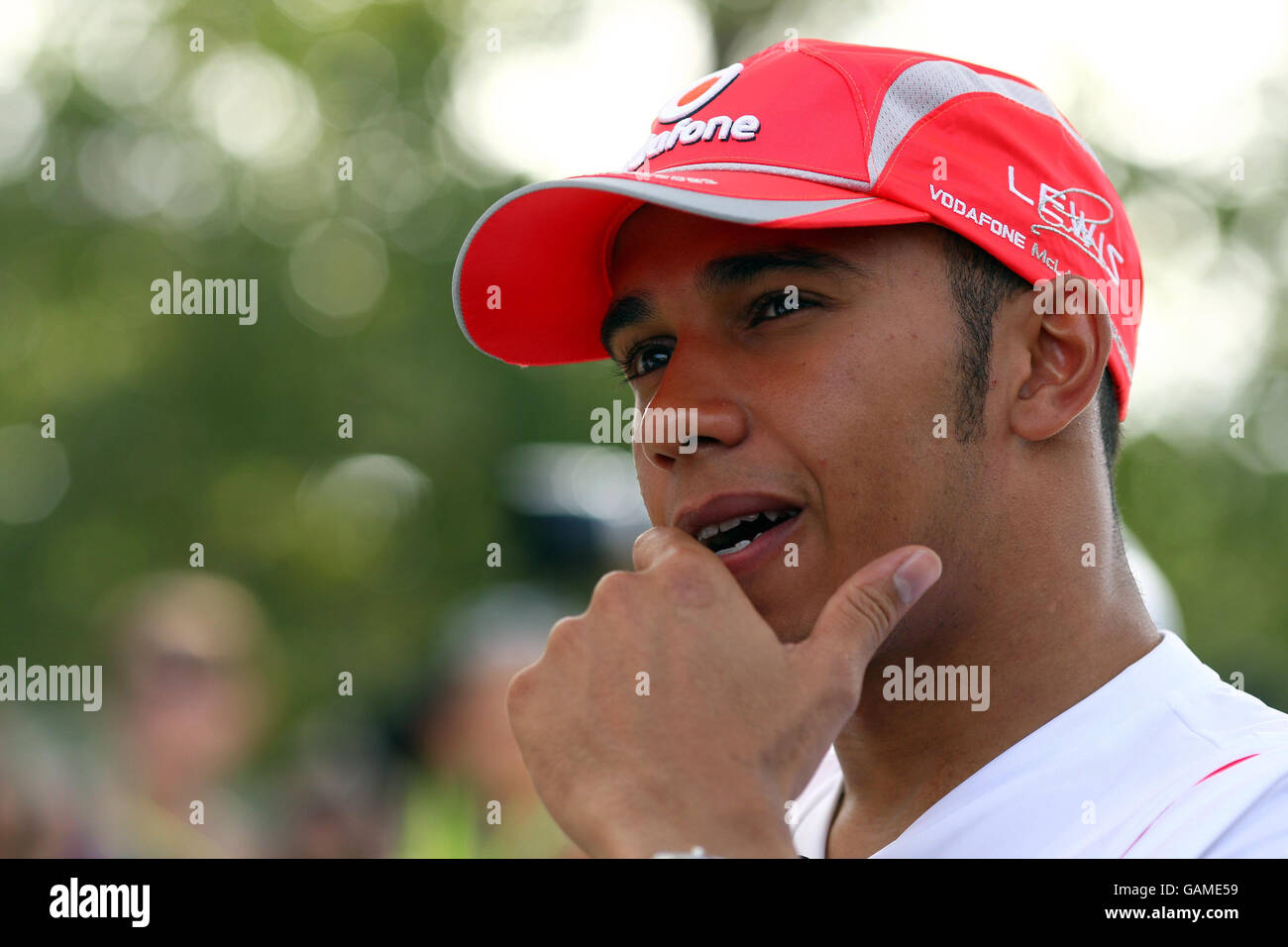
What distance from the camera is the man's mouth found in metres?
2.44

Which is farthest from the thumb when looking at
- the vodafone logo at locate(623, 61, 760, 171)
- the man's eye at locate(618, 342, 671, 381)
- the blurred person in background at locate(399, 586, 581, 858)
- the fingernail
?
the blurred person in background at locate(399, 586, 581, 858)

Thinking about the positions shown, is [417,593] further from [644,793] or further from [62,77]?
[644,793]

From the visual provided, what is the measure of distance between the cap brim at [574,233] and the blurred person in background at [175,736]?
3053 mm

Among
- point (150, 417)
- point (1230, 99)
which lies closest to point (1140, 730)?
point (150, 417)

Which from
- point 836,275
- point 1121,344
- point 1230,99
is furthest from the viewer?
point 1230,99

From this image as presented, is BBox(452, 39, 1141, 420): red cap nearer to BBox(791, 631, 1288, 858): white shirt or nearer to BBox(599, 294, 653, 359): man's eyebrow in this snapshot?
BBox(599, 294, 653, 359): man's eyebrow

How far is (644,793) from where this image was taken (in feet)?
6.34

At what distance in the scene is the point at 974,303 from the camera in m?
2.49

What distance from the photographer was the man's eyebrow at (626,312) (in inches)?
104

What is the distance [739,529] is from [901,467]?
1.04ft
